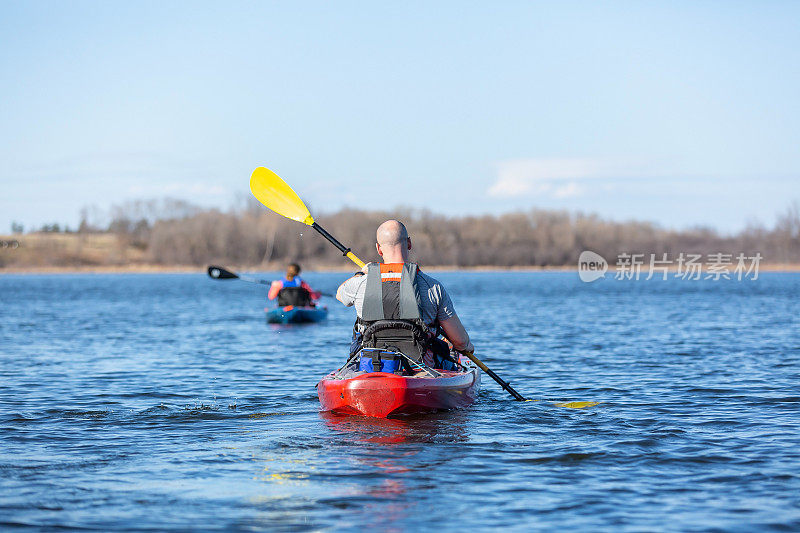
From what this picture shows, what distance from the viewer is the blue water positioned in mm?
5961

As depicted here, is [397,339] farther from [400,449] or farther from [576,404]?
[576,404]

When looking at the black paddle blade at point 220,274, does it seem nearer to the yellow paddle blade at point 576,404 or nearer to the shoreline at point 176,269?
the yellow paddle blade at point 576,404

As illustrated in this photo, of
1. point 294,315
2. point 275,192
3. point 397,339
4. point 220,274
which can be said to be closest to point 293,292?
point 294,315

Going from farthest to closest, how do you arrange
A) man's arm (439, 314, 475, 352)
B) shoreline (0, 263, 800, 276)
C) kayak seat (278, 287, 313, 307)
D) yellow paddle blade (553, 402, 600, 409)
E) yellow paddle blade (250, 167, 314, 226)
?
shoreline (0, 263, 800, 276), kayak seat (278, 287, 313, 307), yellow paddle blade (250, 167, 314, 226), yellow paddle blade (553, 402, 600, 409), man's arm (439, 314, 475, 352)

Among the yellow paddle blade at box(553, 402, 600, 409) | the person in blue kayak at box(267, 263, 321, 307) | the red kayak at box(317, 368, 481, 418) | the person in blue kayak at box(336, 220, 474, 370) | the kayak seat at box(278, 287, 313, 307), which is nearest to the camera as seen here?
the person in blue kayak at box(336, 220, 474, 370)

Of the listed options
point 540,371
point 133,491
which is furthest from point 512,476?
point 540,371

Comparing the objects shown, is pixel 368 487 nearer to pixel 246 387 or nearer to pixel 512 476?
pixel 512 476

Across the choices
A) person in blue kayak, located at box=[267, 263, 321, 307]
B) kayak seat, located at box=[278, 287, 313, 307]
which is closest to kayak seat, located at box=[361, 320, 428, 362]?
person in blue kayak, located at box=[267, 263, 321, 307]

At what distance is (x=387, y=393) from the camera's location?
8688mm

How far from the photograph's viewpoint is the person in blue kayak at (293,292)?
77.8 feet

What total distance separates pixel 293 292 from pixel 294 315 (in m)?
0.78

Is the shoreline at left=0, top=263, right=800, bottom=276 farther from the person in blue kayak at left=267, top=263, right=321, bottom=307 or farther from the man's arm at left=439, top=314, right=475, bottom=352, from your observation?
the man's arm at left=439, top=314, right=475, bottom=352

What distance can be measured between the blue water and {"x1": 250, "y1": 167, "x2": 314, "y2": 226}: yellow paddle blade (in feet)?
7.92

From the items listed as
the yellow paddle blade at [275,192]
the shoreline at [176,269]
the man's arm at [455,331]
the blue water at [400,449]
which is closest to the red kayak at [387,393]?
the blue water at [400,449]
